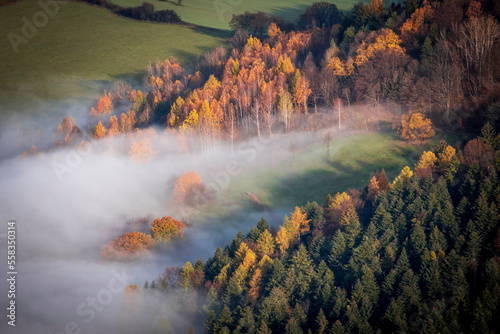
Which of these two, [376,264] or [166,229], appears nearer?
[376,264]

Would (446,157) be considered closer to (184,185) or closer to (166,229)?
(184,185)

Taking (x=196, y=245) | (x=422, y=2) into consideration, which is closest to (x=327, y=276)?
(x=196, y=245)

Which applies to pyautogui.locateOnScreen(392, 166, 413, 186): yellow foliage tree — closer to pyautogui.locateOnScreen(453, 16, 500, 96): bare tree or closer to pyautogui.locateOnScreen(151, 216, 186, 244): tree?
pyautogui.locateOnScreen(453, 16, 500, 96): bare tree

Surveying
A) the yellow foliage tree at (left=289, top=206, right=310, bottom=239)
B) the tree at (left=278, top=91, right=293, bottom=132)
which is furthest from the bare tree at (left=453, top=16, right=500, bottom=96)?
the yellow foliage tree at (left=289, top=206, right=310, bottom=239)

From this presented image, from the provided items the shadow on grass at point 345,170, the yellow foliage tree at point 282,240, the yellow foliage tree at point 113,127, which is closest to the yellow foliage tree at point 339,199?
the shadow on grass at point 345,170

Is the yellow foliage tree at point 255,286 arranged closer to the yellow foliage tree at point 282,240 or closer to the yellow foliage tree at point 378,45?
the yellow foliage tree at point 282,240

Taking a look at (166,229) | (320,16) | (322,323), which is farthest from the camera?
(320,16)

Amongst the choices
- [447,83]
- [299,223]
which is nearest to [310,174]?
[299,223]

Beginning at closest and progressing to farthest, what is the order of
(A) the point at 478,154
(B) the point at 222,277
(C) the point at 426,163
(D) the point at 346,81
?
1. (B) the point at 222,277
2. (A) the point at 478,154
3. (C) the point at 426,163
4. (D) the point at 346,81
